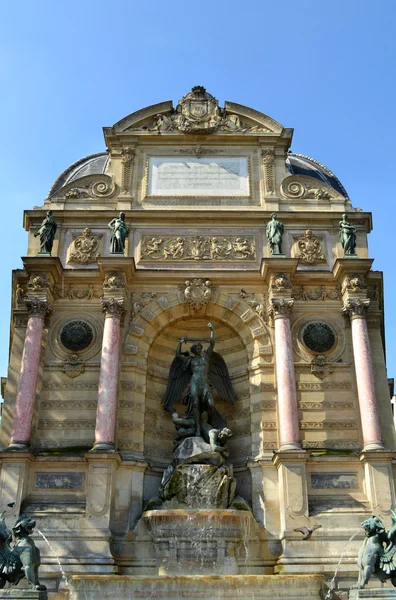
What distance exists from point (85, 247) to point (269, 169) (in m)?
6.29

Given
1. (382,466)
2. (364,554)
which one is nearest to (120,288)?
(382,466)

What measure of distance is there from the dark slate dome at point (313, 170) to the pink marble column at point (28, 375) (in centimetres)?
987

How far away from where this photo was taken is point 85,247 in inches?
751

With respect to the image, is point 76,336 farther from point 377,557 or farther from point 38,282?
point 377,557

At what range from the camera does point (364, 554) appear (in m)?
11.8

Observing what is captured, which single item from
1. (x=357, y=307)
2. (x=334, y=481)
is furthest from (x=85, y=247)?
(x=334, y=481)

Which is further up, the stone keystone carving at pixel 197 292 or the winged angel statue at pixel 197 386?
the stone keystone carving at pixel 197 292

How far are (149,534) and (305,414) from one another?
4979mm

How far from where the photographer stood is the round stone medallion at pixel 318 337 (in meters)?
17.6

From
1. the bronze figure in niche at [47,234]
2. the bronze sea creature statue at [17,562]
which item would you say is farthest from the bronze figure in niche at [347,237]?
the bronze sea creature statue at [17,562]

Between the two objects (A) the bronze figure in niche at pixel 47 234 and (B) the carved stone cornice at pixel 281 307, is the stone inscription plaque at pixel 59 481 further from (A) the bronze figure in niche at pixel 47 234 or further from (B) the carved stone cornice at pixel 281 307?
(B) the carved stone cornice at pixel 281 307

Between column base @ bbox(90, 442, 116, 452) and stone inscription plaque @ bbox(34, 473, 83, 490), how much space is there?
86 cm

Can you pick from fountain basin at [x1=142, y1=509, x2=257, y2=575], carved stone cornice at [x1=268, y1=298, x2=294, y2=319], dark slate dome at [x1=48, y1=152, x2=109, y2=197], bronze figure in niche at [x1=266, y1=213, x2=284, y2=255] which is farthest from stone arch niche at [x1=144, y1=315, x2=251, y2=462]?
dark slate dome at [x1=48, y1=152, x2=109, y2=197]

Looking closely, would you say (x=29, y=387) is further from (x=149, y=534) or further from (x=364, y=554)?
(x=364, y=554)
